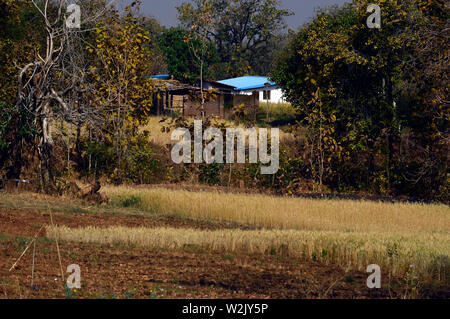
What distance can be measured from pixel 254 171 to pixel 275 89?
40938 millimetres

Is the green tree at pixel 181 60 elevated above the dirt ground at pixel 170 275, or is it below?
above

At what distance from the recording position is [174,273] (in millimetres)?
9156

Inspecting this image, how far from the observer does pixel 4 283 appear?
7.71 meters

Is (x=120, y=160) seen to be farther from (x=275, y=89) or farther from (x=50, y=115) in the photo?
(x=275, y=89)

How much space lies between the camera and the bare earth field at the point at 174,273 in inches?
305

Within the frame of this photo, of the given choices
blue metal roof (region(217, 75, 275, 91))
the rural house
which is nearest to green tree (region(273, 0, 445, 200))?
the rural house

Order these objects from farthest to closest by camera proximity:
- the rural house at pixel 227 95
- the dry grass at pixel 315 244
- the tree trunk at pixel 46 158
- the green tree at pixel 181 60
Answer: the green tree at pixel 181 60
the rural house at pixel 227 95
the tree trunk at pixel 46 158
the dry grass at pixel 315 244

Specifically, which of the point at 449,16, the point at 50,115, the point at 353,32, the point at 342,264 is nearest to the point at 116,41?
the point at 50,115

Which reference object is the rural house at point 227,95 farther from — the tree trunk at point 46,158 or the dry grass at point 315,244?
the dry grass at point 315,244

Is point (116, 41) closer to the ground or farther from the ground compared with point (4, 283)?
farther from the ground

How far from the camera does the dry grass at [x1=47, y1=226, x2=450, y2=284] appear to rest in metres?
10.3

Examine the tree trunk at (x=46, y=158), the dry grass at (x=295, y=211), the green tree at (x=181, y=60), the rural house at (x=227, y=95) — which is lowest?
the dry grass at (x=295, y=211)

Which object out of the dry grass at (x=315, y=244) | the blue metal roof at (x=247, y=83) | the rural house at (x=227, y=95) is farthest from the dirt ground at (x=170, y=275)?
the blue metal roof at (x=247, y=83)

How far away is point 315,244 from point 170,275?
3.62 meters
